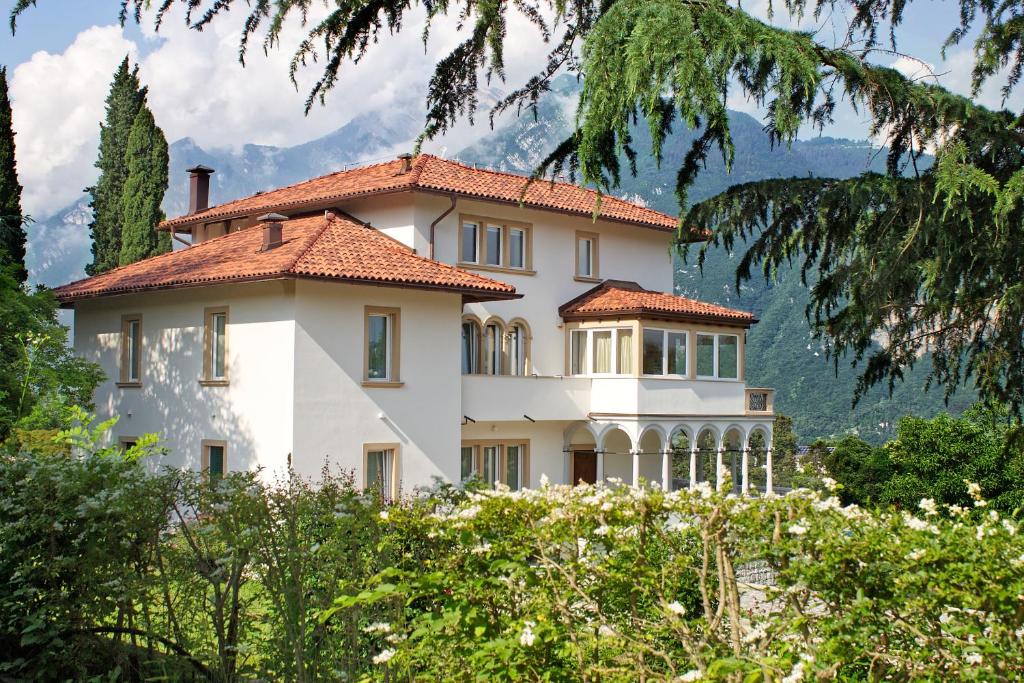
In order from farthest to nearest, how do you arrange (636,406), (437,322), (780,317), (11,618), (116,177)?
(780,317) < (116,177) < (636,406) < (437,322) < (11,618)

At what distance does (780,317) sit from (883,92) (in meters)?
109

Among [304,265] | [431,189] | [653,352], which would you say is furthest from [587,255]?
[304,265]

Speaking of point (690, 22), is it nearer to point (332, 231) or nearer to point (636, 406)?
point (332, 231)

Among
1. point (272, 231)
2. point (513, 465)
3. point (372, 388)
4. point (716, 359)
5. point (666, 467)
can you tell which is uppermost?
point (272, 231)

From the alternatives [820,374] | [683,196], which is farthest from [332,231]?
[820,374]

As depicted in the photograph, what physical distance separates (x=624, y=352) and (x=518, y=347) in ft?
8.46

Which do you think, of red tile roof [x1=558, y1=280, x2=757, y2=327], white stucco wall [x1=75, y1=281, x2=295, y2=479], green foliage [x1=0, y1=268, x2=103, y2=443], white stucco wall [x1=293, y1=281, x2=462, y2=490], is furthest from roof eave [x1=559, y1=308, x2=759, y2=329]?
green foliage [x1=0, y1=268, x2=103, y2=443]

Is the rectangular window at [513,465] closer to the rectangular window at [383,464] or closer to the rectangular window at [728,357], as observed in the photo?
the rectangular window at [383,464]

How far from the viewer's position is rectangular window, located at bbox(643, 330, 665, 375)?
27547 millimetres

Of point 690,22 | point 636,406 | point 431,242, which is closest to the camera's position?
point 690,22

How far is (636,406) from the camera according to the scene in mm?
27391

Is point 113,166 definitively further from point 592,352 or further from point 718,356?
point 718,356

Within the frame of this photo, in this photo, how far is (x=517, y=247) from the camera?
91.0 ft

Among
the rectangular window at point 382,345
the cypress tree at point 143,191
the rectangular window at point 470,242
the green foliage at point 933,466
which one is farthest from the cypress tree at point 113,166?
the green foliage at point 933,466
